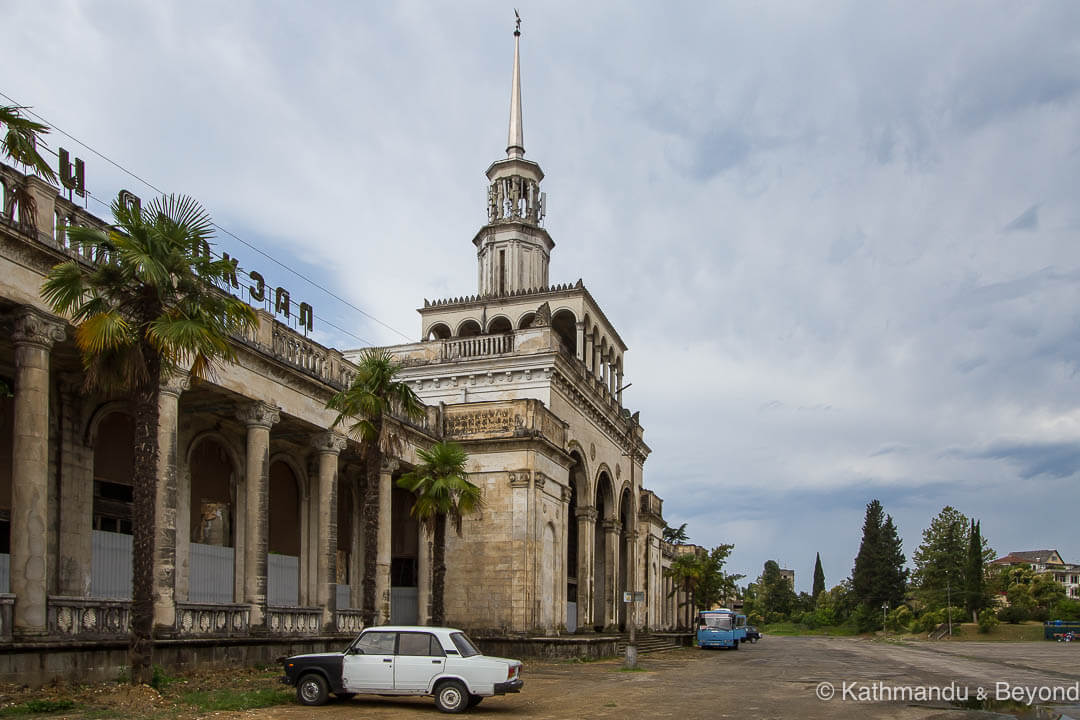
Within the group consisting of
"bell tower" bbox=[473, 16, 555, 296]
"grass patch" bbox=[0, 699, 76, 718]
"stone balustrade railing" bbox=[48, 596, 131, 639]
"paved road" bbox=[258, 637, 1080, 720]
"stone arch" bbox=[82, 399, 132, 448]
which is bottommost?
"paved road" bbox=[258, 637, 1080, 720]

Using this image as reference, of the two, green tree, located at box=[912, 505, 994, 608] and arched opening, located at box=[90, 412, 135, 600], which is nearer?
arched opening, located at box=[90, 412, 135, 600]

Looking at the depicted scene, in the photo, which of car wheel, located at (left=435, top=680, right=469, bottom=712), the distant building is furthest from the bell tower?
the distant building

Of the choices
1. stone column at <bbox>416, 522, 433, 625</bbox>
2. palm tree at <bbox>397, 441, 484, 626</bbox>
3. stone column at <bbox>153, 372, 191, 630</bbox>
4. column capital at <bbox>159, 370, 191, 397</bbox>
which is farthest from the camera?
stone column at <bbox>416, 522, 433, 625</bbox>

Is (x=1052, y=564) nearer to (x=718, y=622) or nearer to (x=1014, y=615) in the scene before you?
(x=1014, y=615)

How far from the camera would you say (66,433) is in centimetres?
2252

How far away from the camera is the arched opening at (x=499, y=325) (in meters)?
46.6

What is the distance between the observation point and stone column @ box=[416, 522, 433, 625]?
34197 mm

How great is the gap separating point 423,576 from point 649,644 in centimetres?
1930

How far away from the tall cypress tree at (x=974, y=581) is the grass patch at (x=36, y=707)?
331 feet

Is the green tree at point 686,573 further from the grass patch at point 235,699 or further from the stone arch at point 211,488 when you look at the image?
the grass patch at point 235,699

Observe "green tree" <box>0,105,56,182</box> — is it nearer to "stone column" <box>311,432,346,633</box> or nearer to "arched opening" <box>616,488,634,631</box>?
"stone column" <box>311,432,346,633</box>

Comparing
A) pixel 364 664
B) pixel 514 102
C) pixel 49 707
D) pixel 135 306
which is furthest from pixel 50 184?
pixel 514 102

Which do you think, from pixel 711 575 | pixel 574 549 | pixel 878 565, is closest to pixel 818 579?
pixel 878 565

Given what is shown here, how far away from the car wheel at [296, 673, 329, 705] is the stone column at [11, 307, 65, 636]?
15.5 ft
